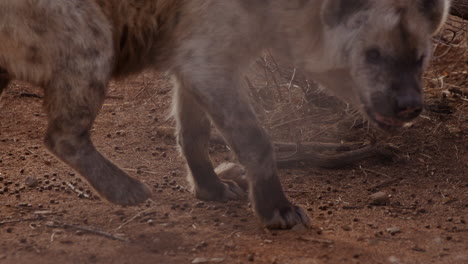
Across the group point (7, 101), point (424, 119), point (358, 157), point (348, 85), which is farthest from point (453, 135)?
point (7, 101)

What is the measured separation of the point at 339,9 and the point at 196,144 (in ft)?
4.20

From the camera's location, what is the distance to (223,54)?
13.3ft

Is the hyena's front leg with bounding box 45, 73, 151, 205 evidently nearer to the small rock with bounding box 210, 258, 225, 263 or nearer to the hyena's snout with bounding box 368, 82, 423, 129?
the small rock with bounding box 210, 258, 225, 263

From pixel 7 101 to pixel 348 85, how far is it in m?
3.37

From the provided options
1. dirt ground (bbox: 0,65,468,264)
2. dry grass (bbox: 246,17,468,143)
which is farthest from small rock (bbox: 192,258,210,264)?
dry grass (bbox: 246,17,468,143)

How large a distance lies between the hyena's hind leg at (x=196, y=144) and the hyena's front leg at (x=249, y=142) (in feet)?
1.88

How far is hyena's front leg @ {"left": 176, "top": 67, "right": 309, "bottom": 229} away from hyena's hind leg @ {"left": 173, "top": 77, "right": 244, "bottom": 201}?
0.57 meters

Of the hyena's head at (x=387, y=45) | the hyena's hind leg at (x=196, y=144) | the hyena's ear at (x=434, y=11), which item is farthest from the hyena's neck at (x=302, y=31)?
the hyena's hind leg at (x=196, y=144)

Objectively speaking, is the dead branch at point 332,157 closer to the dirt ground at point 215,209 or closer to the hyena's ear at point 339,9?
the dirt ground at point 215,209

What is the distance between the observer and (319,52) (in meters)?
4.10

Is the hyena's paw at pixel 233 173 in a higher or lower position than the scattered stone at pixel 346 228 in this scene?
higher

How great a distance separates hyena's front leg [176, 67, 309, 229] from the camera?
13.0 ft

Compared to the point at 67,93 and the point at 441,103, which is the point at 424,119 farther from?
the point at 67,93

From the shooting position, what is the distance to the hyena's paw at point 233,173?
4758 mm
